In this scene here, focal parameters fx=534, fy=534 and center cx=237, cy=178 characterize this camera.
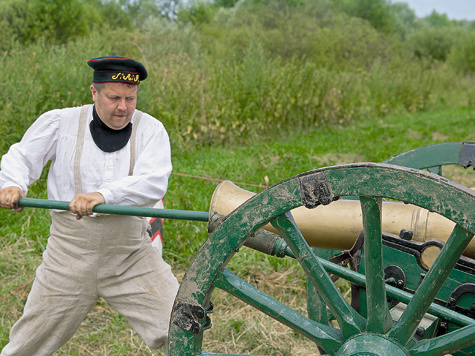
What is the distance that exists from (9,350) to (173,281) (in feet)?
2.85

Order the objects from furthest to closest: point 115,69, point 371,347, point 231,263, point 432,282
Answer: point 231,263, point 115,69, point 371,347, point 432,282

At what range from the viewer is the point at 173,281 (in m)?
2.79

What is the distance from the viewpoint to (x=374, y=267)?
5.44 feet

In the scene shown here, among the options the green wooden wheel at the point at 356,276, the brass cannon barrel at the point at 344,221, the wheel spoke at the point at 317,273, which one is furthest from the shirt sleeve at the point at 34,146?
the wheel spoke at the point at 317,273

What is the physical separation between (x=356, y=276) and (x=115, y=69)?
1487mm

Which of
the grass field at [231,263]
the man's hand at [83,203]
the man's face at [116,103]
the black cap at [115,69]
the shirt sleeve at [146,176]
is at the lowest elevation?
the grass field at [231,263]

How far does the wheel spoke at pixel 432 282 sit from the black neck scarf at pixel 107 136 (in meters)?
1.57

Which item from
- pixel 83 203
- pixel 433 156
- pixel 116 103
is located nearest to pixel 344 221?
pixel 433 156

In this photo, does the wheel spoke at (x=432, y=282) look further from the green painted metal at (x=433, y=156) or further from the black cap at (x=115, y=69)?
the black cap at (x=115, y=69)

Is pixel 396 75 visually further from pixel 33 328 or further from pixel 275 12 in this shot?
pixel 33 328

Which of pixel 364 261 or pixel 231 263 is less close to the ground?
pixel 364 261

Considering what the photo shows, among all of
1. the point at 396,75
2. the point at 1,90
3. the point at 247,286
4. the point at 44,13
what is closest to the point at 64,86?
the point at 1,90

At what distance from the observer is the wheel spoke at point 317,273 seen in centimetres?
172

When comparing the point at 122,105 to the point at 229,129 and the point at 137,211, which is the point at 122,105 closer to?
the point at 137,211
